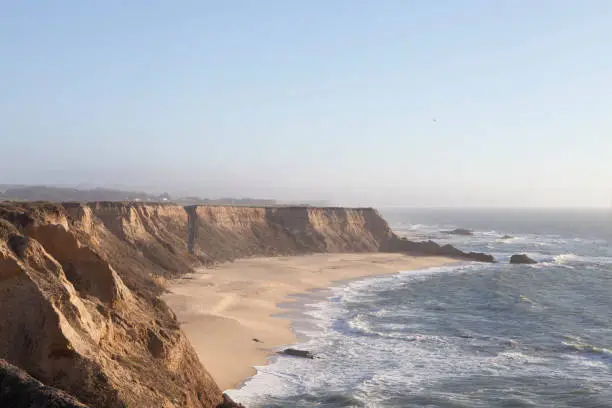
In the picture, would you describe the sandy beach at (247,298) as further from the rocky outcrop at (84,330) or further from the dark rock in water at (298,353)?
the rocky outcrop at (84,330)

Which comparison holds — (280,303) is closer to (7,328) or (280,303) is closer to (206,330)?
(206,330)

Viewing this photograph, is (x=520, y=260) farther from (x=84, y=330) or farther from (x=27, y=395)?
(x=27, y=395)

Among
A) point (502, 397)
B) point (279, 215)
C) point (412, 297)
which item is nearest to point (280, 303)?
point (412, 297)

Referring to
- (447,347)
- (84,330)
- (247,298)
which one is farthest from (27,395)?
(247,298)

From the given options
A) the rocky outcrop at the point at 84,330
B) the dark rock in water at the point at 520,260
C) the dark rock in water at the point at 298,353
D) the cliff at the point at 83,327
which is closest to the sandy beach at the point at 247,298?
the dark rock in water at the point at 298,353

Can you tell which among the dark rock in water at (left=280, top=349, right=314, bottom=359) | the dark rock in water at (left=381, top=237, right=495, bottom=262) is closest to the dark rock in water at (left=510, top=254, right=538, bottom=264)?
the dark rock in water at (left=381, top=237, right=495, bottom=262)

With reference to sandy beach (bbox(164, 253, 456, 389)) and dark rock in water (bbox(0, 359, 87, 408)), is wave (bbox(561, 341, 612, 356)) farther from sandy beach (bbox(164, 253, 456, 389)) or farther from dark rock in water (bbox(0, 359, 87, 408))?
dark rock in water (bbox(0, 359, 87, 408))
